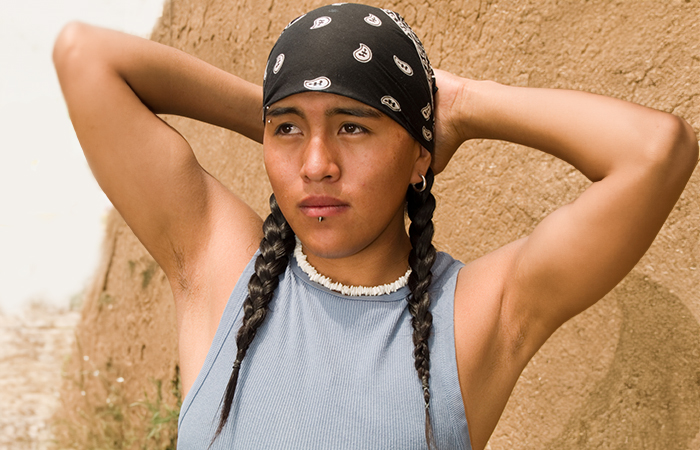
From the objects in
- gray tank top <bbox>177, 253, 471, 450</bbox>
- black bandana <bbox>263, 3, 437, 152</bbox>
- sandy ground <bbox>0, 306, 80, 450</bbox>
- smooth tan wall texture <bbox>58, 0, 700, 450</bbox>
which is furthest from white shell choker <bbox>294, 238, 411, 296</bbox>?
sandy ground <bbox>0, 306, 80, 450</bbox>

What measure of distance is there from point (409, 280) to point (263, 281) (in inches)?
14.6

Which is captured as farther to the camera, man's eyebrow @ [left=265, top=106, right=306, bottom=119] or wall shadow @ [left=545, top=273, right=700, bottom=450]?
wall shadow @ [left=545, top=273, right=700, bottom=450]

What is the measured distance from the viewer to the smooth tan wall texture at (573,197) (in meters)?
→ 2.00

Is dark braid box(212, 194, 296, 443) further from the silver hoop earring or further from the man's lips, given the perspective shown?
the silver hoop earring

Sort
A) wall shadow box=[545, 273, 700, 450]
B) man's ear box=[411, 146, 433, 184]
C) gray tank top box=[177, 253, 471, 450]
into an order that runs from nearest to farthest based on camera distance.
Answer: gray tank top box=[177, 253, 471, 450] < man's ear box=[411, 146, 433, 184] < wall shadow box=[545, 273, 700, 450]

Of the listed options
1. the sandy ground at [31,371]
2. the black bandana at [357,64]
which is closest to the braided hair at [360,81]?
the black bandana at [357,64]

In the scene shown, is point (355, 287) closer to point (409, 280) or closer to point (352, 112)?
point (409, 280)

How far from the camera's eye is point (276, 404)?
1.49 meters

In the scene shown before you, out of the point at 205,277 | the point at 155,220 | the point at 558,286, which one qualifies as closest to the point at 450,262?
the point at 558,286

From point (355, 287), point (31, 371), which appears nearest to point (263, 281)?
point (355, 287)

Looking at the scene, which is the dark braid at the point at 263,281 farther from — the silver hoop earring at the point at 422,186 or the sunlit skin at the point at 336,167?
the silver hoop earring at the point at 422,186

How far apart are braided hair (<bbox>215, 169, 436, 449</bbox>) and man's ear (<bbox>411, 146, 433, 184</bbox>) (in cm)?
4

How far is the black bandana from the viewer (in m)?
1.47

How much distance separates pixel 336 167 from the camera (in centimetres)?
146
